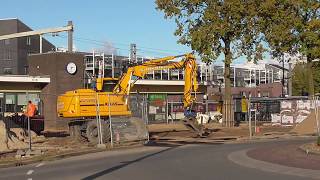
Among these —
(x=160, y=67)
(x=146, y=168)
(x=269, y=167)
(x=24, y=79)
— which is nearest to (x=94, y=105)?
(x=160, y=67)

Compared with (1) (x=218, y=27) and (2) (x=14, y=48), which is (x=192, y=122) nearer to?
(1) (x=218, y=27)

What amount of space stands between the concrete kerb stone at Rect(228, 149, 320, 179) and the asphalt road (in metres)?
0.35

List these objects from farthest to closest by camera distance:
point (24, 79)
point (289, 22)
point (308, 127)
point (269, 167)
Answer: point (24, 79)
point (289, 22)
point (308, 127)
point (269, 167)

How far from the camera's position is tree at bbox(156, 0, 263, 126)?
139 ft

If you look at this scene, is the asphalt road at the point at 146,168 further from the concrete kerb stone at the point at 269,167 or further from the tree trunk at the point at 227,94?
the tree trunk at the point at 227,94

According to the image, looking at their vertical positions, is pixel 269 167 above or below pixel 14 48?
below

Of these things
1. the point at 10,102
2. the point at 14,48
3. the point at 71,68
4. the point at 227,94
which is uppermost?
the point at 14,48

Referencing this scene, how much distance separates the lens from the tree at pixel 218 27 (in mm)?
42219

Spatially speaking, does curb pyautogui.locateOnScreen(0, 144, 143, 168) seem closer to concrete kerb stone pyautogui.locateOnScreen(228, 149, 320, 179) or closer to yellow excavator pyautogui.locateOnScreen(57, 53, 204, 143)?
yellow excavator pyautogui.locateOnScreen(57, 53, 204, 143)

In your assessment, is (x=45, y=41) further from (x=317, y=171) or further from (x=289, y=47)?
(x=317, y=171)

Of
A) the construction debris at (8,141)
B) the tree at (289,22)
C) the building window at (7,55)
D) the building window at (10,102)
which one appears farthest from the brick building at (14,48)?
the construction debris at (8,141)

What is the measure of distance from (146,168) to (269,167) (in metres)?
3.61

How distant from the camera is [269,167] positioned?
56.0 ft

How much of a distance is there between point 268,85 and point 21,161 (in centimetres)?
10488
